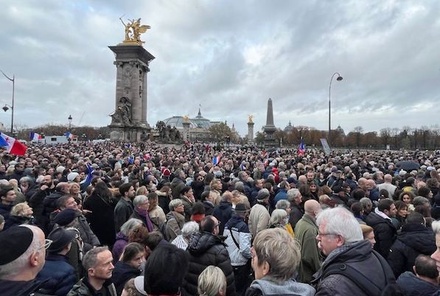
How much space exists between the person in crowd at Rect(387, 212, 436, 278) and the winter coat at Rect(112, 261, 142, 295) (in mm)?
3378

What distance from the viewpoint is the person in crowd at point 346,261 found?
9.06 feet

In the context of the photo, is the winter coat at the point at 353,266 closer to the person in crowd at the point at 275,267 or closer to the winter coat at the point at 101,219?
the person in crowd at the point at 275,267

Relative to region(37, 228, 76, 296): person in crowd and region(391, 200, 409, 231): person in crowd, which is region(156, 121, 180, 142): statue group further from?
region(37, 228, 76, 296): person in crowd

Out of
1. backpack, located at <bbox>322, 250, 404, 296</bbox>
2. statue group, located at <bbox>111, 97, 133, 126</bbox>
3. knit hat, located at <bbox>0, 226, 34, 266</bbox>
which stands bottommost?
backpack, located at <bbox>322, 250, 404, 296</bbox>

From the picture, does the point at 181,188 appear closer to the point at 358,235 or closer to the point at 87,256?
the point at 87,256

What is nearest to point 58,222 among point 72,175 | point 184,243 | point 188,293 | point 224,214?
point 184,243

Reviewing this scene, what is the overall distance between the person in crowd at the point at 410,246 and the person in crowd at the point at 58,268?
13.4 feet

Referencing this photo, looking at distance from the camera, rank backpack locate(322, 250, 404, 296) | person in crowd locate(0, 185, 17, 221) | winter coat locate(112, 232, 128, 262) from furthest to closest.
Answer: person in crowd locate(0, 185, 17, 221) → winter coat locate(112, 232, 128, 262) → backpack locate(322, 250, 404, 296)

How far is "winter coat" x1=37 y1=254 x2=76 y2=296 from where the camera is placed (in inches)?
156

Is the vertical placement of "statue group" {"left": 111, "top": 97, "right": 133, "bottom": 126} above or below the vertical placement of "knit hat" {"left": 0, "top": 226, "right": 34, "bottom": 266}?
above

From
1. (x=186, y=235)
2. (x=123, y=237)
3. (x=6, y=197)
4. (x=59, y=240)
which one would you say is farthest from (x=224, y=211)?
(x=6, y=197)

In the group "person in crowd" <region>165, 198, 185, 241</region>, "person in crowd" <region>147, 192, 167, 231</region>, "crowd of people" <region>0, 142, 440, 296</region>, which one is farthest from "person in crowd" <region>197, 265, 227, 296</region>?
"person in crowd" <region>147, 192, 167, 231</region>

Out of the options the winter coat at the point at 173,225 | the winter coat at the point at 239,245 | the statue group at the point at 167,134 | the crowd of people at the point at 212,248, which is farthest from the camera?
the statue group at the point at 167,134

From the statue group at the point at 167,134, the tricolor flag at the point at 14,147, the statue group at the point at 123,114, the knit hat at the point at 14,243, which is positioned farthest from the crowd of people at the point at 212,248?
the statue group at the point at 167,134
